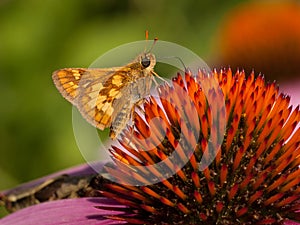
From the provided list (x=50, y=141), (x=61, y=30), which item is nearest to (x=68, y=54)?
(x=61, y=30)

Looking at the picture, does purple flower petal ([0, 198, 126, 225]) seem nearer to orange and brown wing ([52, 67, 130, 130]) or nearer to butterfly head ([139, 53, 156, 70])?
orange and brown wing ([52, 67, 130, 130])

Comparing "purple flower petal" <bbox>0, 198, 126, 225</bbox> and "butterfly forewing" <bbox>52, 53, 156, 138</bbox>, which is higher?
"butterfly forewing" <bbox>52, 53, 156, 138</bbox>

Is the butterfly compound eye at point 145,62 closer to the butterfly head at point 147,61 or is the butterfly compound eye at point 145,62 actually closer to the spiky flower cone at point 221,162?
the butterfly head at point 147,61

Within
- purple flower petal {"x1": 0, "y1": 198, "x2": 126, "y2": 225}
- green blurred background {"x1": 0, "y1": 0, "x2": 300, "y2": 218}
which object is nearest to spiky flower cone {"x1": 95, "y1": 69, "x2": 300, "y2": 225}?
purple flower petal {"x1": 0, "y1": 198, "x2": 126, "y2": 225}

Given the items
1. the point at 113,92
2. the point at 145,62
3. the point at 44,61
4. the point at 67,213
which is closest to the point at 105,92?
the point at 113,92

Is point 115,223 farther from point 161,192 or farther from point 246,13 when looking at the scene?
point 246,13

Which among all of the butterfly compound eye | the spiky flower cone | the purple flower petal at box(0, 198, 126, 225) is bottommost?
the purple flower petal at box(0, 198, 126, 225)
